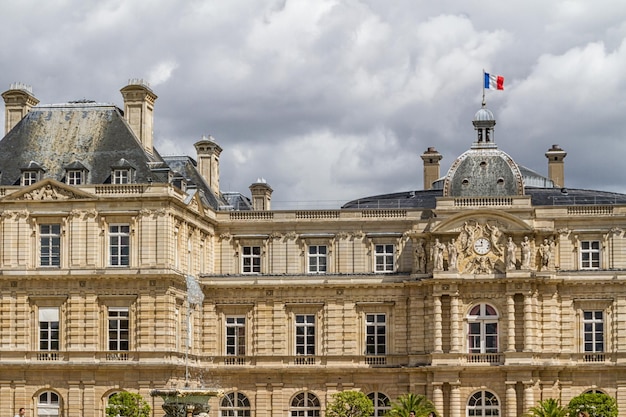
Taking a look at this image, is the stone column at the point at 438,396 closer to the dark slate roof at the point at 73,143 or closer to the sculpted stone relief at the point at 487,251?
the sculpted stone relief at the point at 487,251

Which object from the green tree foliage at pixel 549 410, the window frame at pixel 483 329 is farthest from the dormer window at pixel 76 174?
the green tree foliage at pixel 549 410

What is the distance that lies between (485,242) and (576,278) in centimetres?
479

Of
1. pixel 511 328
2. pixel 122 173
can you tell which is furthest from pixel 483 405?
pixel 122 173

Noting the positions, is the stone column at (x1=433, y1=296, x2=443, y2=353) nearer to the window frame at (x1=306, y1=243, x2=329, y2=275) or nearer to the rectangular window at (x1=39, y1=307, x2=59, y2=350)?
the window frame at (x1=306, y1=243, x2=329, y2=275)

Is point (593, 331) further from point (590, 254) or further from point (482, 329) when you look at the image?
point (482, 329)

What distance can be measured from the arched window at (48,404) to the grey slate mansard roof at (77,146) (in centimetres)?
1026

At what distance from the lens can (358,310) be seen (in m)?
75.8

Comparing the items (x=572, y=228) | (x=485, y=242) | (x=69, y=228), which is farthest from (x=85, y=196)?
(x=572, y=228)

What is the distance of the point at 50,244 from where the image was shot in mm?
71250

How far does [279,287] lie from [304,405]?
600 cm

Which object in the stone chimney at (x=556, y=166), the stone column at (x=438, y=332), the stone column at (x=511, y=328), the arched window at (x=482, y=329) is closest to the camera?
the stone column at (x=511, y=328)

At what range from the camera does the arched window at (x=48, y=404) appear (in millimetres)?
70688

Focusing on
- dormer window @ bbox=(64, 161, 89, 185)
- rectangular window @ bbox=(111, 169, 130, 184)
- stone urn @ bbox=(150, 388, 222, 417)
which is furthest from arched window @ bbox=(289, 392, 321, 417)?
stone urn @ bbox=(150, 388, 222, 417)

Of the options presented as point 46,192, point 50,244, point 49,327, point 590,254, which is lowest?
point 49,327
